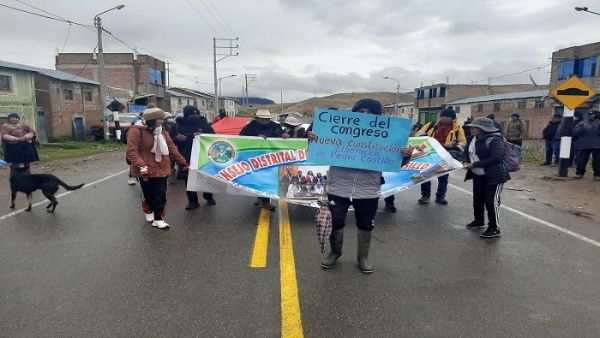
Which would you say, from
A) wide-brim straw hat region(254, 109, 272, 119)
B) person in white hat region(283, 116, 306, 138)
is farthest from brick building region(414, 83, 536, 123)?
wide-brim straw hat region(254, 109, 272, 119)

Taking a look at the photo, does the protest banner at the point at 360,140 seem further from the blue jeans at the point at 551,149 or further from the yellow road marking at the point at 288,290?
the blue jeans at the point at 551,149

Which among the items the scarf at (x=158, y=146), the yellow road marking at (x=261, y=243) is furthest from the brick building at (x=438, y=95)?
the scarf at (x=158, y=146)

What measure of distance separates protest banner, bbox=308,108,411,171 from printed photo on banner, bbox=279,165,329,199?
6.87 ft

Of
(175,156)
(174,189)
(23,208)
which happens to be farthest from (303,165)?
(23,208)

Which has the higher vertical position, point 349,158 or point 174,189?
point 349,158

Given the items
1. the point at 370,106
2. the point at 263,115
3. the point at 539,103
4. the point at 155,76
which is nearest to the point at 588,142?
the point at 263,115

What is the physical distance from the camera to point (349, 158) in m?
4.24

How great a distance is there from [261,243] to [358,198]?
1.52 m

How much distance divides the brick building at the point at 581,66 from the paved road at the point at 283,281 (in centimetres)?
3268

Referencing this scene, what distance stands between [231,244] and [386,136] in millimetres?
2300

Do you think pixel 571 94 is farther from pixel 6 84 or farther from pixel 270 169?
pixel 6 84

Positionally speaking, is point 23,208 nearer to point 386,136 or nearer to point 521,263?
point 386,136

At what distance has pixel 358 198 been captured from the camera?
417cm

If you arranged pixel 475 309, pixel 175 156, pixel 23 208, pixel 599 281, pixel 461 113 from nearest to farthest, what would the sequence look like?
pixel 475 309, pixel 599 281, pixel 175 156, pixel 23 208, pixel 461 113
